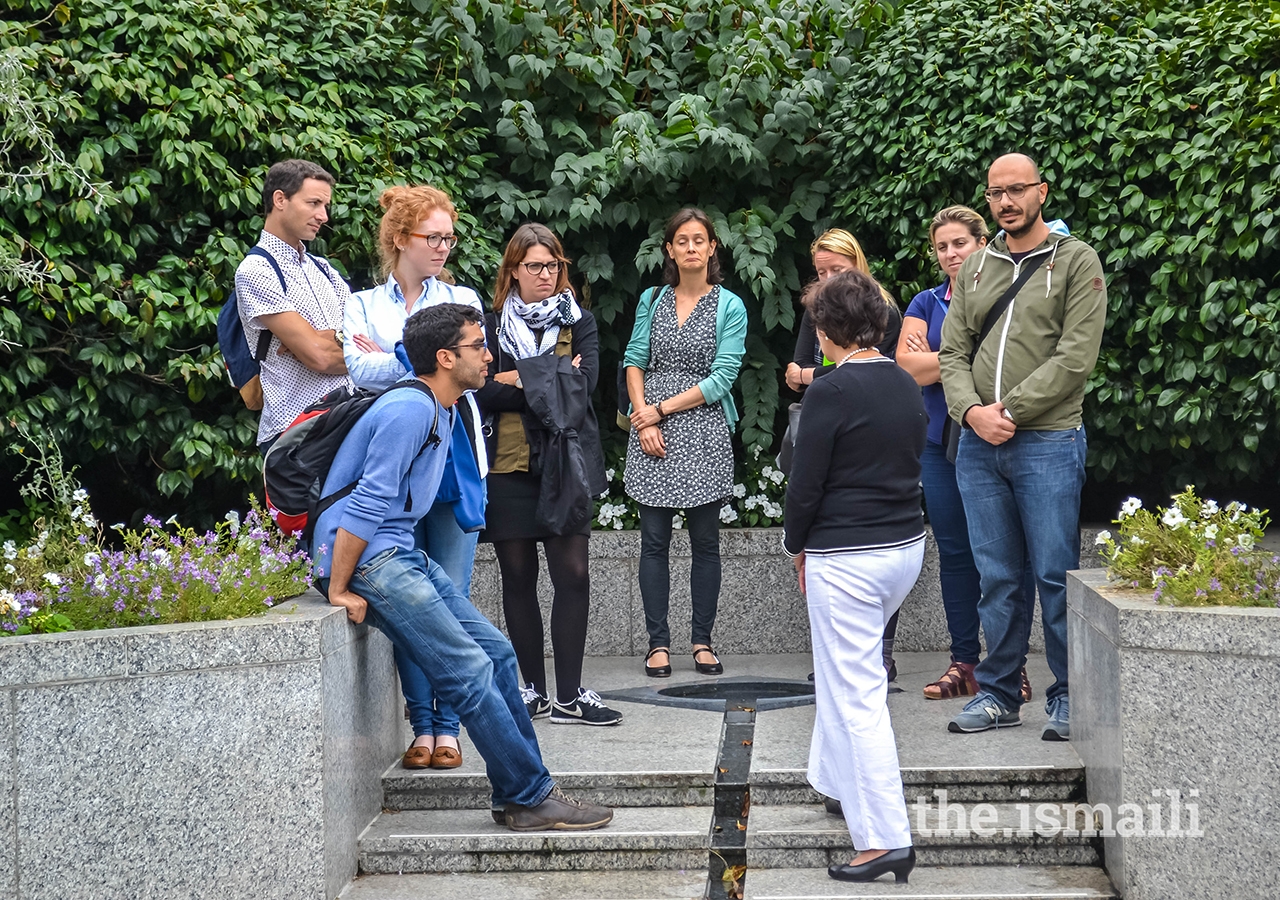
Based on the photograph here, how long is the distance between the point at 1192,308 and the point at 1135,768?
3219 millimetres

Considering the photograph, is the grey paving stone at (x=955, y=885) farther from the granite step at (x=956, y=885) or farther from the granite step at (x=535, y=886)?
the granite step at (x=535, y=886)

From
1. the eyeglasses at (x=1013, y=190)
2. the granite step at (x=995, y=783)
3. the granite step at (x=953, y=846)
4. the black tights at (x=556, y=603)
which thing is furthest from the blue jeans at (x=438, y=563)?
the eyeglasses at (x=1013, y=190)

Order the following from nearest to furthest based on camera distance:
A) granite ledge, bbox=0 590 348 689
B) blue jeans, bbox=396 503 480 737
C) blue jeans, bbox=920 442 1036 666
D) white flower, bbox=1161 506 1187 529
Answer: granite ledge, bbox=0 590 348 689, white flower, bbox=1161 506 1187 529, blue jeans, bbox=396 503 480 737, blue jeans, bbox=920 442 1036 666

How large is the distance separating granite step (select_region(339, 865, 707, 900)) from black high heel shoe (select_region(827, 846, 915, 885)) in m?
0.49

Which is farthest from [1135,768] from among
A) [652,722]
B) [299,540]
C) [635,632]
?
[635,632]

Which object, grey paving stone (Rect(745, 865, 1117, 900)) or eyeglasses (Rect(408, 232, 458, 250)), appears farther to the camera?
eyeglasses (Rect(408, 232, 458, 250))

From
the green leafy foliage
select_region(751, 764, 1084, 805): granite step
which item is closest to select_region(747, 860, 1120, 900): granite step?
select_region(751, 764, 1084, 805): granite step

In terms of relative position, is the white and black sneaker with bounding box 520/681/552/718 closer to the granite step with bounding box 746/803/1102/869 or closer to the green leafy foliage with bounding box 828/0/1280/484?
the granite step with bounding box 746/803/1102/869

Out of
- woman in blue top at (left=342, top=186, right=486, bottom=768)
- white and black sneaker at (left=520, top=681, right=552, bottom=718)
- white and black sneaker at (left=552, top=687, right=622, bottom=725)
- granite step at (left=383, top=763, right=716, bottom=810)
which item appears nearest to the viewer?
granite step at (left=383, top=763, right=716, bottom=810)

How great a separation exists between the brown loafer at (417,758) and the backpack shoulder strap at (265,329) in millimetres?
1635

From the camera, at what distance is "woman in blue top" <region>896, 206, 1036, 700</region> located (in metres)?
5.71

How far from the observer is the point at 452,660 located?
166 inches

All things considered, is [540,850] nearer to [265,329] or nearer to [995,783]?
[995,783]

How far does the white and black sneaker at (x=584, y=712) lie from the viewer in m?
5.38
